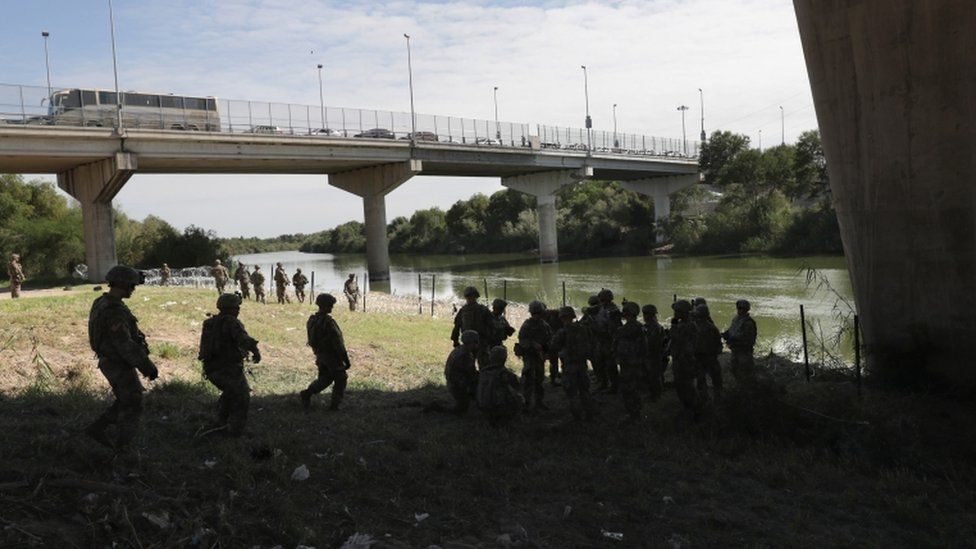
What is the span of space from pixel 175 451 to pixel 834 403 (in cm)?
708

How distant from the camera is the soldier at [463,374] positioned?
904 cm

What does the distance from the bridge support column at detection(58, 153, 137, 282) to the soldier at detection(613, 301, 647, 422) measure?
30.4 m

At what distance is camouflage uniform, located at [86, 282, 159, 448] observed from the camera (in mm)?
6254

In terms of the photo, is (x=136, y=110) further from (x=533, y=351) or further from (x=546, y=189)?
(x=546, y=189)

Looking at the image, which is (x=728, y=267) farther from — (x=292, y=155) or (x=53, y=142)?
(x=53, y=142)

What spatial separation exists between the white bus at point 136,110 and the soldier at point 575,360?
94.6 ft

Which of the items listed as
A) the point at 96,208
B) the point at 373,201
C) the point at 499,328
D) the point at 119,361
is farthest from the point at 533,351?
the point at 373,201

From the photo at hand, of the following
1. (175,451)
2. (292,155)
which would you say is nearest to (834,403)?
(175,451)

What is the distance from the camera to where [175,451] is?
6656mm

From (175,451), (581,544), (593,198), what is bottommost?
(581,544)

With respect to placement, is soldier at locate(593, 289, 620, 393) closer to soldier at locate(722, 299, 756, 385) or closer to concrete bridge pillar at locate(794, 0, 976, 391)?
soldier at locate(722, 299, 756, 385)

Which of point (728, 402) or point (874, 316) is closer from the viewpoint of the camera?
point (728, 402)

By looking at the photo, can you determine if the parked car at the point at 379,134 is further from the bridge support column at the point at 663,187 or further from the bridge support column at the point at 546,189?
the bridge support column at the point at 663,187

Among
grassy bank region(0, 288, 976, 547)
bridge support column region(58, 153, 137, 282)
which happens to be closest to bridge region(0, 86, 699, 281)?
bridge support column region(58, 153, 137, 282)
